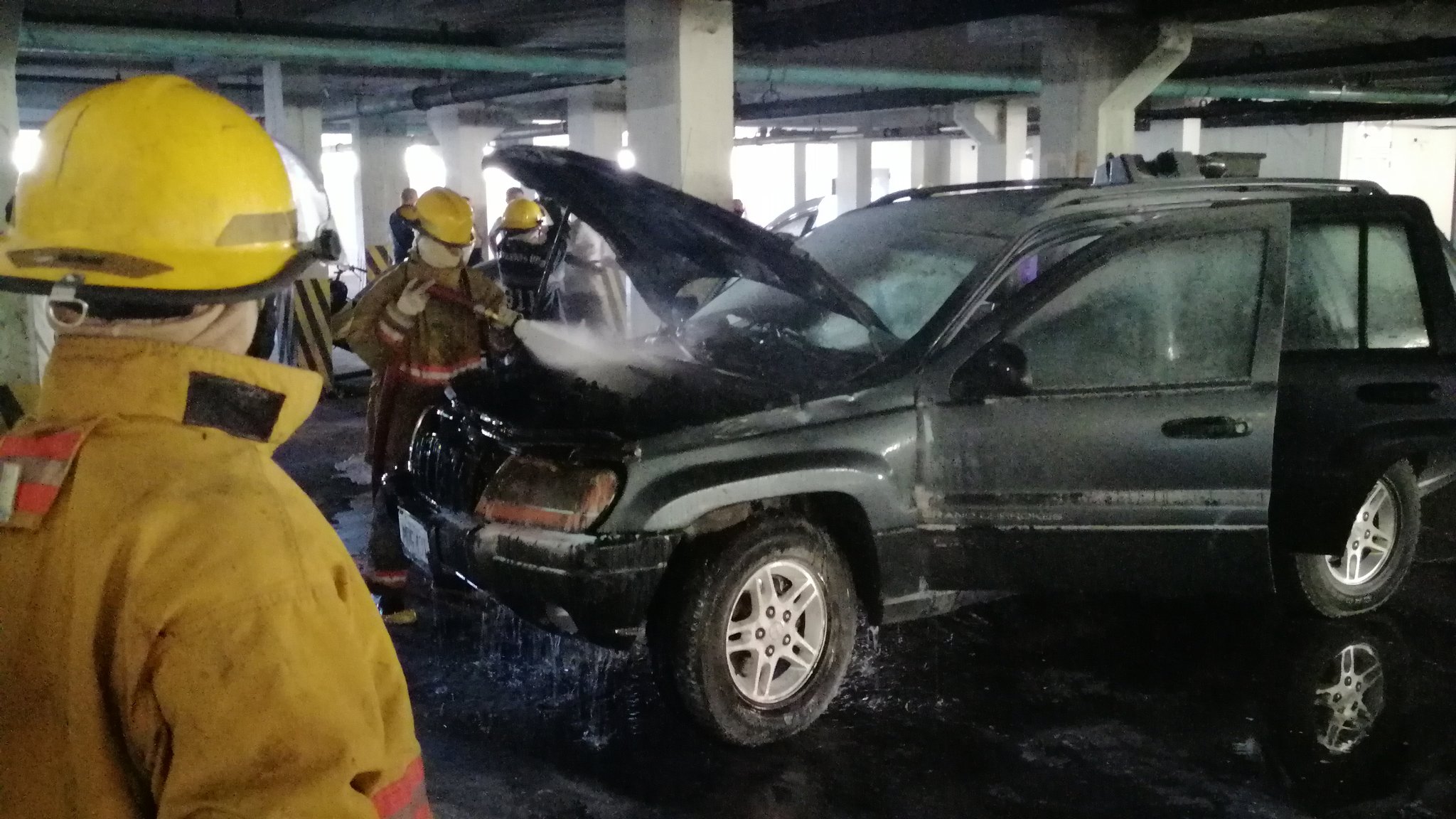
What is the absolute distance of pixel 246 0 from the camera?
11.2 m

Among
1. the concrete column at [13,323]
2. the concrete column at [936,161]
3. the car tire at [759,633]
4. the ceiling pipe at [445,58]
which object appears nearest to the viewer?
the car tire at [759,633]

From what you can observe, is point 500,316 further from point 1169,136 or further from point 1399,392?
point 1169,136

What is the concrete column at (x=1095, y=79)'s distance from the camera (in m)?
11.2

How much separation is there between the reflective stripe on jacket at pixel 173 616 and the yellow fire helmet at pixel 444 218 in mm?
3819

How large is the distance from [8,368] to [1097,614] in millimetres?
6675

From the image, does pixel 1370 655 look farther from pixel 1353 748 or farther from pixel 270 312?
pixel 270 312

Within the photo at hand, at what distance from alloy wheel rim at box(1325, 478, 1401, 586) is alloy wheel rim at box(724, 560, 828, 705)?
2499 mm

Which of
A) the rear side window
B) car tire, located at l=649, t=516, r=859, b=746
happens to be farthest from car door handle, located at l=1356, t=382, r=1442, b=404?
car tire, located at l=649, t=516, r=859, b=746

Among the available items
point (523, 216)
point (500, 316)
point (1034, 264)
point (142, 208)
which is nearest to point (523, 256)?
point (523, 216)

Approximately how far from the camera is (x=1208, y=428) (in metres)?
4.20

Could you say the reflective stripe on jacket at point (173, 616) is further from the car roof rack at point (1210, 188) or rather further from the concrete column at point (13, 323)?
the concrete column at point (13, 323)

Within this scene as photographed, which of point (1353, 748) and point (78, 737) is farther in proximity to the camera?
point (1353, 748)

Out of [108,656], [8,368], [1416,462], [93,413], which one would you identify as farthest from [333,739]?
[8,368]

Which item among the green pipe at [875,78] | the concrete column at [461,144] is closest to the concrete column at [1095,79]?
the green pipe at [875,78]
